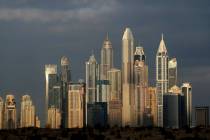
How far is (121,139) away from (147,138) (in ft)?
7.66

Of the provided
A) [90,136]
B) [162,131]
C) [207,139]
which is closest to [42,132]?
[90,136]

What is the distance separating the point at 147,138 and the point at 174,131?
7.27m

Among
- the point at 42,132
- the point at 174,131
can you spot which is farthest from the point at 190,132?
the point at 42,132

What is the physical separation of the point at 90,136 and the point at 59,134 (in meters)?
4.02

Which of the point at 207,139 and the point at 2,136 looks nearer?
the point at 207,139

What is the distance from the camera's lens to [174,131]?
62469mm

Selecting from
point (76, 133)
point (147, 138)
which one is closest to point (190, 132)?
point (147, 138)

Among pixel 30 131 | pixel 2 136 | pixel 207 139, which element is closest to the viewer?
pixel 207 139

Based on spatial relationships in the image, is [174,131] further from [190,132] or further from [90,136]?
[90,136]

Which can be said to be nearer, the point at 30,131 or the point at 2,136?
the point at 2,136

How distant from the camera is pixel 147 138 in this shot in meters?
55.9

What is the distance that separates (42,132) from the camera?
63594mm

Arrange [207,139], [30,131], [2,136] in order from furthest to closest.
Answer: [30,131]
[2,136]
[207,139]

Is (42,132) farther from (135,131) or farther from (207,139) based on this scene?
(207,139)
